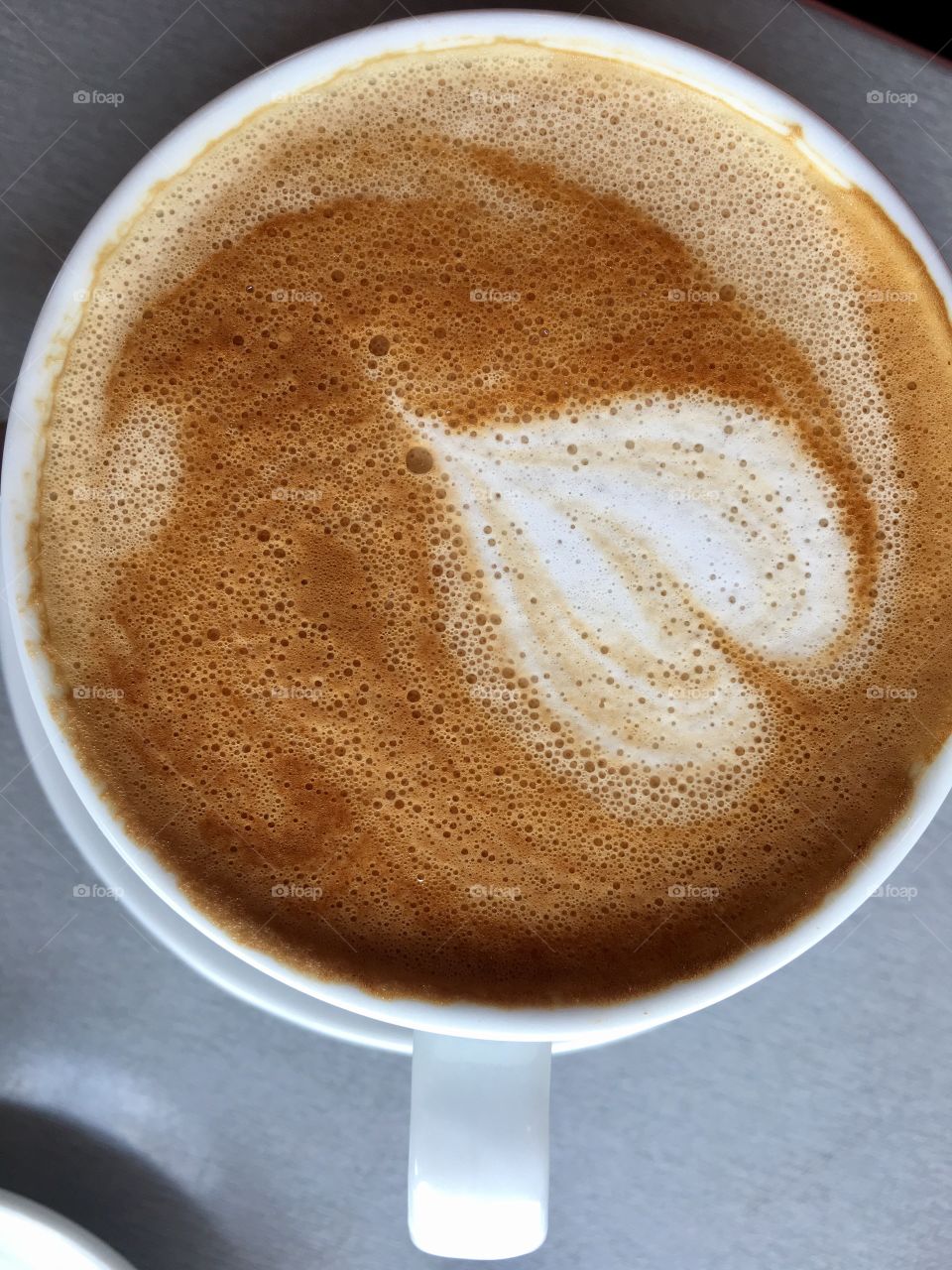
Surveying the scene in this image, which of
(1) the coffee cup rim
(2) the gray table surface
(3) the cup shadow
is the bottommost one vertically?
(3) the cup shadow

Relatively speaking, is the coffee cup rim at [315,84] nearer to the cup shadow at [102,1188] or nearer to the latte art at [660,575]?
the latte art at [660,575]

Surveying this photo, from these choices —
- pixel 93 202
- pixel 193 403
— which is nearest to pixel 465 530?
pixel 193 403

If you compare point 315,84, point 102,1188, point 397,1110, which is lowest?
point 102,1188

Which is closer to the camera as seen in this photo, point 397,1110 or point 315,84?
point 315,84

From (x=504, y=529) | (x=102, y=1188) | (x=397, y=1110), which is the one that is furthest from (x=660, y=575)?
(x=102, y=1188)

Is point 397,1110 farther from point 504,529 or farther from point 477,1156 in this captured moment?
point 504,529

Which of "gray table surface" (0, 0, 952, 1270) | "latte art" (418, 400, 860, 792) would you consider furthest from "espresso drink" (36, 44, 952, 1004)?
"gray table surface" (0, 0, 952, 1270)

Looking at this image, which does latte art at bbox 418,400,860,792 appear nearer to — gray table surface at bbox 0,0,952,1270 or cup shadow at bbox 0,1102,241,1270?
gray table surface at bbox 0,0,952,1270

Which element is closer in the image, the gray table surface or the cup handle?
the cup handle
